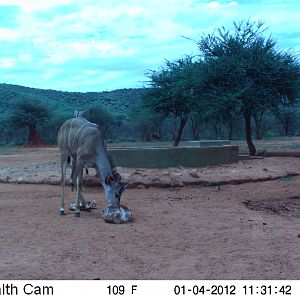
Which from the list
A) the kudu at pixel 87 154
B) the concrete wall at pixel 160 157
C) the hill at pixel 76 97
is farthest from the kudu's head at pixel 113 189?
the hill at pixel 76 97

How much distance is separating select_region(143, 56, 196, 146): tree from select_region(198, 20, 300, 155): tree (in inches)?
97.7

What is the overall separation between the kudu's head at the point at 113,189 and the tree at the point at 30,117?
131ft

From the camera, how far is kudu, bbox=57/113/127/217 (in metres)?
10.2

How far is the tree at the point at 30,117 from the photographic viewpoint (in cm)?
4984

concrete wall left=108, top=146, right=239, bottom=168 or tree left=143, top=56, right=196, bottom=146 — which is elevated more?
tree left=143, top=56, right=196, bottom=146

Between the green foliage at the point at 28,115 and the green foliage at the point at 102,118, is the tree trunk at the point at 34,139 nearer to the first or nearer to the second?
the green foliage at the point at 28,115

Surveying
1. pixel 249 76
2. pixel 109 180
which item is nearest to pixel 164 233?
pixel 109 180

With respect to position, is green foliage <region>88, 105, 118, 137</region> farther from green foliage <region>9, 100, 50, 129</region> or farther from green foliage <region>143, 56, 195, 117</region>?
green foliage <region>143, 56, 195, 117</region>

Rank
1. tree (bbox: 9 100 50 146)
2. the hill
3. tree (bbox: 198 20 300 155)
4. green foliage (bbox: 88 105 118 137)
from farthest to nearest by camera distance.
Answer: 1. the hill
2. green foliage (bbox: 88 105 118 137)
3. tree (bbox: 9 100 50 146)
4. tree (bbox: 198 20 300 155)

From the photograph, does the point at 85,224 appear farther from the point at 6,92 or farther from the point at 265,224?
the point at 6,92

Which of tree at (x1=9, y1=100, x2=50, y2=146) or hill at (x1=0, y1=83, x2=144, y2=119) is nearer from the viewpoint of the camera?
tree at (x1=9, y1=100, x2=50, y2=146)

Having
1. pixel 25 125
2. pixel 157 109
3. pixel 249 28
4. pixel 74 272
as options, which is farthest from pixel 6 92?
pixel 74 272

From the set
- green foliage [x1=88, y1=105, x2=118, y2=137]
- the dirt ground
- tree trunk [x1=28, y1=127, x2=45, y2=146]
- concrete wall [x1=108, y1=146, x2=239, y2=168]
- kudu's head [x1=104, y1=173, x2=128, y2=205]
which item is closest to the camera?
the dirt ground

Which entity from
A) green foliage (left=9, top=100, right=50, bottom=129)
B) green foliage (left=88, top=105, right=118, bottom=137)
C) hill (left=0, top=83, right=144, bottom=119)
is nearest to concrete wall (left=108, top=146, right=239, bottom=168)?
green foliage (left=9, top=100, right=50, bottom=129)
